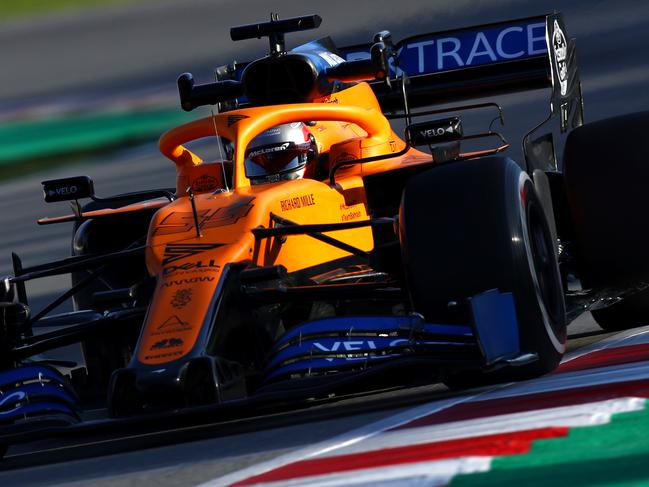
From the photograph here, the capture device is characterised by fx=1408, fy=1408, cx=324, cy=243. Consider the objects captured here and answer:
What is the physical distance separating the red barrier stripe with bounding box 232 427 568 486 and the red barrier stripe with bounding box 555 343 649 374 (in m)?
1.59

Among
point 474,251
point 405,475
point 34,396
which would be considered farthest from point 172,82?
point 405,475

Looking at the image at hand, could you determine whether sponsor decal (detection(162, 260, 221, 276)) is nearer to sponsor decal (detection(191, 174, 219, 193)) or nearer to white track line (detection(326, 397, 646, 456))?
sponsor decal (detection(191, 174, 219, 193))

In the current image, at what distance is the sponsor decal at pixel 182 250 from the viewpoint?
19.5ft

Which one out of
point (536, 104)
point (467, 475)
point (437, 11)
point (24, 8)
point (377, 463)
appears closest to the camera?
point (467, 475)

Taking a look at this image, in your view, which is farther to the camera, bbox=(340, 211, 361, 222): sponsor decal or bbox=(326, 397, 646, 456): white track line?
bbox=(340, 211, 361, 222): sponsor decal

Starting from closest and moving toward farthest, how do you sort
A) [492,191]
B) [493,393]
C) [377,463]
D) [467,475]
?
[467,475] < [377,463] < [493,393] < [492,191]

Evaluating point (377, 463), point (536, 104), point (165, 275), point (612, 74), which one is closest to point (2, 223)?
point (536, 104)

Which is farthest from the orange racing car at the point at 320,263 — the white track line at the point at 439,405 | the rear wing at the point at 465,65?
the rear wing at the point at 465,65

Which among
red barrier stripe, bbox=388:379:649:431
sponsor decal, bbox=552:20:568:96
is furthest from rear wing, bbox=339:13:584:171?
red barrier stripe, bbox=388:379:649:431

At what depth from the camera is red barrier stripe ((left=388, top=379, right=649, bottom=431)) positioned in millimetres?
4266

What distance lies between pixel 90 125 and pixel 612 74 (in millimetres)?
8507

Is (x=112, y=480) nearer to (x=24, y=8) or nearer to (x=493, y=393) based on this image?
(x=493, y=393)

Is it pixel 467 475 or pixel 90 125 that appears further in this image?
pixel 90 125

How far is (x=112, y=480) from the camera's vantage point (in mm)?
4332
